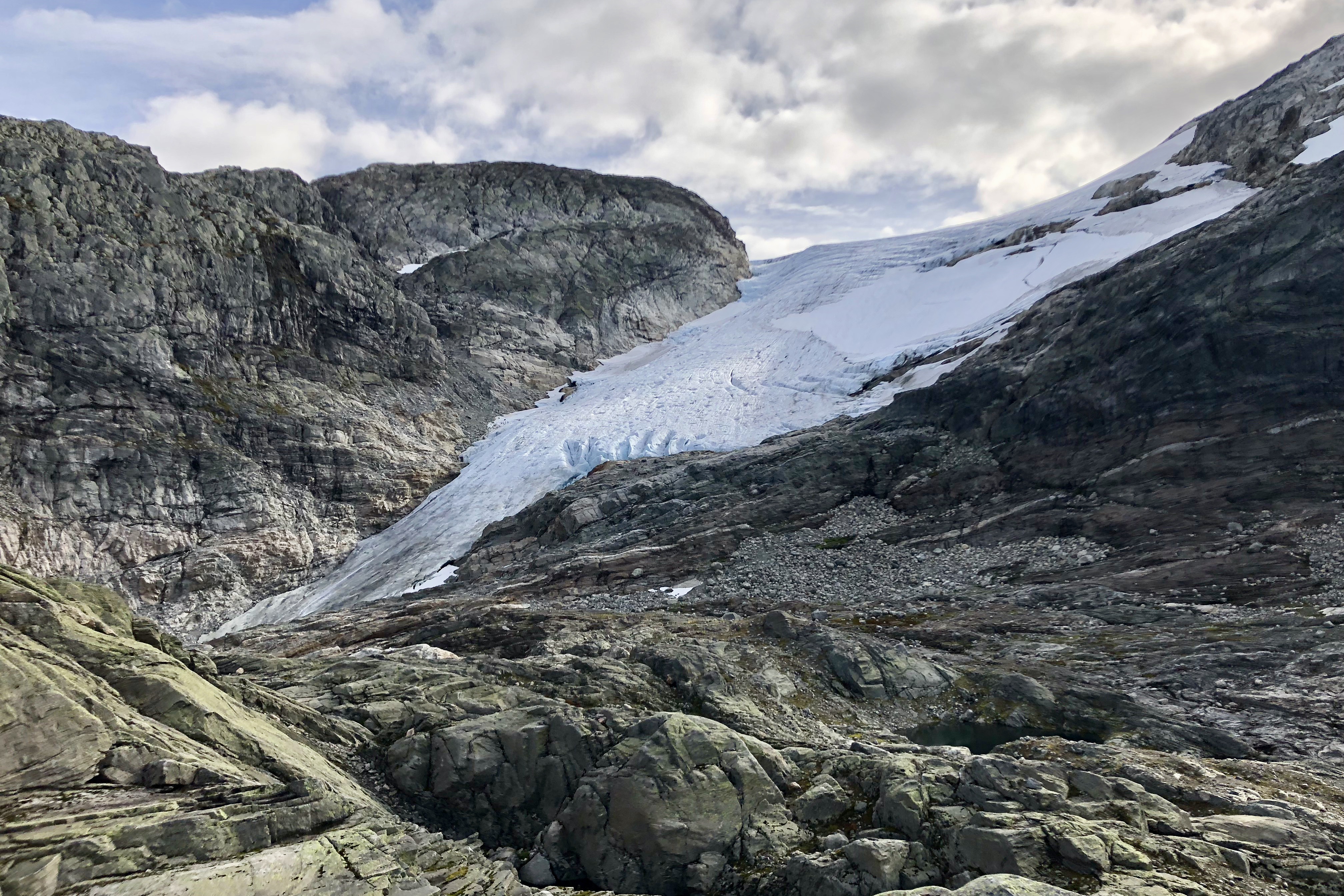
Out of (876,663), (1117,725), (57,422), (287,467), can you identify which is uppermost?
(57,422)

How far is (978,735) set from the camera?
21.5 metres

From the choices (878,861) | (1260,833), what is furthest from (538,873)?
(1260,833)

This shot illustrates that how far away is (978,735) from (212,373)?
62736 mm

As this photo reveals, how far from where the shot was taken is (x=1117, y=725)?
20156mm

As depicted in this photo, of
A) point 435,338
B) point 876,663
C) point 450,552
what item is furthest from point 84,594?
point 435,338

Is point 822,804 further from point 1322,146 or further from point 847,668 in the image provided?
point 1322,146

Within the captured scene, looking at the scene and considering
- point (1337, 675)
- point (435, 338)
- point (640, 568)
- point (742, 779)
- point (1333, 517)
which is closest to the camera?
point (742, 779)

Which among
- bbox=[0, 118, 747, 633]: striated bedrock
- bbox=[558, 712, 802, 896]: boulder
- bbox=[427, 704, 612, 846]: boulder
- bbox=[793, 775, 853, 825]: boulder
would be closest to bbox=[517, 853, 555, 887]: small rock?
bbox=[558, 712, 802, 896]: boulder

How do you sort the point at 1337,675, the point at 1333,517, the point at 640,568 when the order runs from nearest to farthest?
the point at 1337,675 → the point at 1333,517 → the point at 640,568

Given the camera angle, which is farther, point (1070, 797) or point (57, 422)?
point (57, 422)

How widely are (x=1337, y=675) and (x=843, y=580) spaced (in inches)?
744

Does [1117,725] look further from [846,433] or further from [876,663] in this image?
[846,433]

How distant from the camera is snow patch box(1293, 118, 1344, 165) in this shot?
4894cm

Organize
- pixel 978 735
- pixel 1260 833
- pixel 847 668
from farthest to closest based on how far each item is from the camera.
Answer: pixel 847 668 → pixel 978 735 → pixel 1260 833
